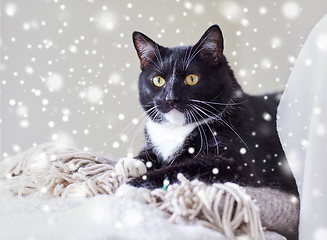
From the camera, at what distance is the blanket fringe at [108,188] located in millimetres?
670

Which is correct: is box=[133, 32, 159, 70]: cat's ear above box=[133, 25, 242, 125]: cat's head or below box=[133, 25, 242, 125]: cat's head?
above

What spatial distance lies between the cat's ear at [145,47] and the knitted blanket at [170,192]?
13.2 inches

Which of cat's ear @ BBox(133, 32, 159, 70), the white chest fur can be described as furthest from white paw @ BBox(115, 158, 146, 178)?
cat's ear @ BBox(133, 32, 159, 70)

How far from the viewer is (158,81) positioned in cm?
108

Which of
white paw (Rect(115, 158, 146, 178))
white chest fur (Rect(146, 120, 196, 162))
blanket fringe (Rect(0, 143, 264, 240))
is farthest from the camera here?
white chest fur (Rect(146, 120, 196, 162))

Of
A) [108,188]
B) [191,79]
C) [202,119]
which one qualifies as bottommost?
[108,188]

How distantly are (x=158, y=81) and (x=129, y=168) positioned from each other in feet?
0.90

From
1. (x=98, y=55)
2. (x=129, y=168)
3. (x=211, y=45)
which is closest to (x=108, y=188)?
(x=129, y=168)

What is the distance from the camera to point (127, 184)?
0.82 metres

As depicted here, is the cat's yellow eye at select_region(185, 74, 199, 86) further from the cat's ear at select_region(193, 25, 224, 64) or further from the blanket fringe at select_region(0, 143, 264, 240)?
the blanket fringe at select_region(0, 143, 264, 240)

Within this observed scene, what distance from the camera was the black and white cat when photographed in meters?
0.97

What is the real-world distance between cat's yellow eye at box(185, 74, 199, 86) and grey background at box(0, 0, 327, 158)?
856 mm

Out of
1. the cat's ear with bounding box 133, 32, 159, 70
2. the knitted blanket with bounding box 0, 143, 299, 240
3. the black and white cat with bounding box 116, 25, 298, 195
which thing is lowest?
the knitted blanket with bounding box 0, 143, 299, 240

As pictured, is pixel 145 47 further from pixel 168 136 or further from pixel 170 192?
pixel 170 192
